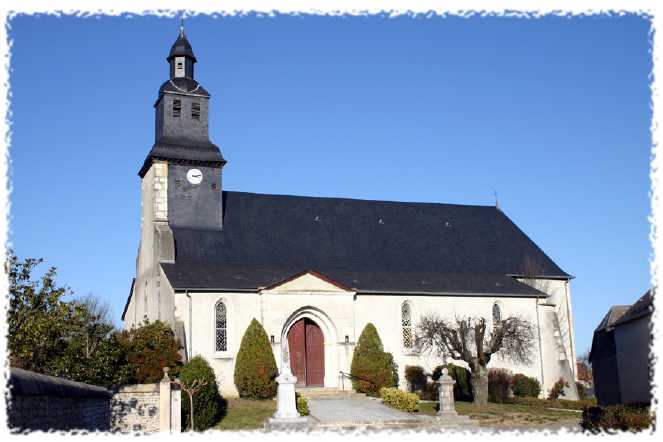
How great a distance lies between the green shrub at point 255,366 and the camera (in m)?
29.7

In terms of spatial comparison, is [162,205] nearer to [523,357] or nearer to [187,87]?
[187,87]

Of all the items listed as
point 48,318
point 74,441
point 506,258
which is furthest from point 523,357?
point 74,441

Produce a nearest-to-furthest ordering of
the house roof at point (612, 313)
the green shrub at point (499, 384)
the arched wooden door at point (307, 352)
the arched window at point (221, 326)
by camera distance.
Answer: the green shrub at point (499, 384) < the arched window at point (221, 326) < the arched wooden door at point (307, 352) < the house roof at point (612, 313)

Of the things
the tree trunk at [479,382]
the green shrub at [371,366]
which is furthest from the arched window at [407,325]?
the tree trunk at [479,382]

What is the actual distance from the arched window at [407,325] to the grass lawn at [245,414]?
23.7 ft

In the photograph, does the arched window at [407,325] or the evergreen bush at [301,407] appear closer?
the evergreen bush at [301,407]

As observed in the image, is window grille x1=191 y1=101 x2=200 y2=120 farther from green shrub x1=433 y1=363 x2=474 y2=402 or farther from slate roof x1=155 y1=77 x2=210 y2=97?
green shrub x1=433 y1=363 x2=474 y2=402

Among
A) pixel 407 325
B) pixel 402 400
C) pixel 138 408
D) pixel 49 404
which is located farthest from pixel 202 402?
pixel 407 325

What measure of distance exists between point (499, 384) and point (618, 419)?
1665cm

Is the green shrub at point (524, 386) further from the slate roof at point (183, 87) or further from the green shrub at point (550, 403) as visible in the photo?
the slate roof at point (183, 87)

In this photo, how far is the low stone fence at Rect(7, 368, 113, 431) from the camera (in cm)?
994

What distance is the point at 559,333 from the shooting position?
116 feet

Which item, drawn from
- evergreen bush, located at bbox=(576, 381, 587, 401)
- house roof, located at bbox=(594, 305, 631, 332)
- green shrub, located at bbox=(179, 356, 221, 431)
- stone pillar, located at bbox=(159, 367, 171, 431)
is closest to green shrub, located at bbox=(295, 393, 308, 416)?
green shrub, located at bbox=(179, 356, 221, 431)

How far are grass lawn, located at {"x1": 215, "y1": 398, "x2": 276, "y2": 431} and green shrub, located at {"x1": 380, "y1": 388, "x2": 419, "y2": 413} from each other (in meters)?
3.89
